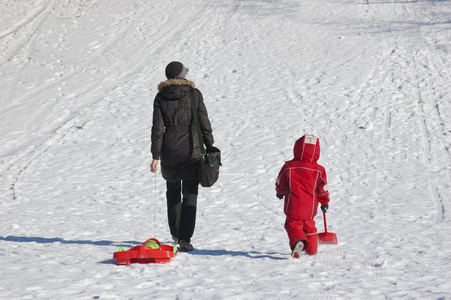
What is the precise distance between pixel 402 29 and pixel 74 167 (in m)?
9.96

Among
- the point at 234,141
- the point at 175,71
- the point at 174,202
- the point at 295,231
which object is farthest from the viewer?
the point at 234,141

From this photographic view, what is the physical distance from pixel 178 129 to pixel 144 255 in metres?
1.16

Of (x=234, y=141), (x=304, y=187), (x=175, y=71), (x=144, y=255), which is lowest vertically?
(x=144, y=255)

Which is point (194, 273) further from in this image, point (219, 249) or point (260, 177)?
point (260, 177)

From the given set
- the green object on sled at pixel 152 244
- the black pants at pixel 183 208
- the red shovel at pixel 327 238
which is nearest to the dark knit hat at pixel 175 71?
the black pants at pixel 183 208

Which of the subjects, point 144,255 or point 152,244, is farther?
point 152,244

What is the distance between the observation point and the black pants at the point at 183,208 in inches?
213

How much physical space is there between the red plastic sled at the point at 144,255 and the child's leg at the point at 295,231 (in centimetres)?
103

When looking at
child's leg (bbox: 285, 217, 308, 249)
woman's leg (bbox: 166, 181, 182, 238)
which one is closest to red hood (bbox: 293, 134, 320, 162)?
child's leg (bbox: 285, 217, 308, 249)

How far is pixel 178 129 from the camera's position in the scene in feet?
17.5

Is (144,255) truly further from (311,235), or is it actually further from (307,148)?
(307,148)

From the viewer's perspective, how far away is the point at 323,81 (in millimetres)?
12883

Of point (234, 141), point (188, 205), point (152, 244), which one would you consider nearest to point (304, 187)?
point (188, 205)

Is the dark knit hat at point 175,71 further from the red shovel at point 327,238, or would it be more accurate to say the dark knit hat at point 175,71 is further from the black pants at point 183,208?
the red shovel at point 327,238
